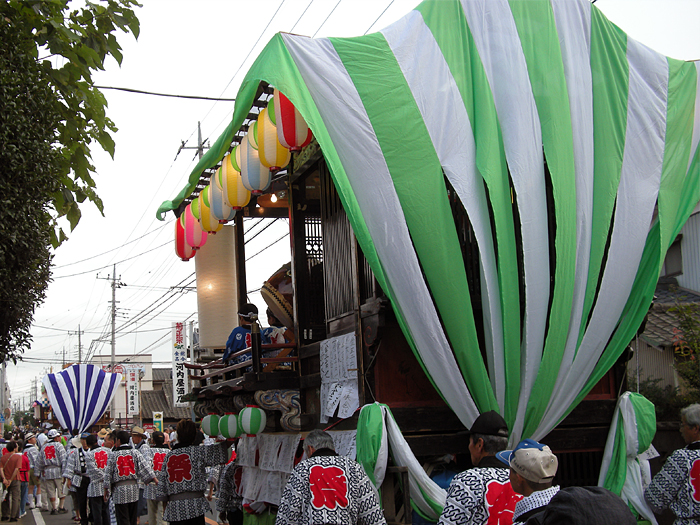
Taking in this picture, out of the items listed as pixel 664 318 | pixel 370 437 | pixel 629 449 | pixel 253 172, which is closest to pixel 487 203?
pixel 370 437

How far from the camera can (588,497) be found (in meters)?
2.52

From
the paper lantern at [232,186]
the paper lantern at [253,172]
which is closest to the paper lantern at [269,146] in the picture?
the paper lantern at [253,172]

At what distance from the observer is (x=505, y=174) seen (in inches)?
268

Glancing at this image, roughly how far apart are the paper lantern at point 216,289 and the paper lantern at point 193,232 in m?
0.65

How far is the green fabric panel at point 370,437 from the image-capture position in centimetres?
623

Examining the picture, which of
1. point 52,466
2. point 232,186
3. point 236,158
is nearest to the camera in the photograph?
point 236,158

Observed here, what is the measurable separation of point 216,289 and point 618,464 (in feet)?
24.7

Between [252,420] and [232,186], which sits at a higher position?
[232,186]

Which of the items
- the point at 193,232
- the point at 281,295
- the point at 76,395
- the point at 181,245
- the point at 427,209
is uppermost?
the point at 193,232

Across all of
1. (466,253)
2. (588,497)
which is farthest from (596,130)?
(588,497)

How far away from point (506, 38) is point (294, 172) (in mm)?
3681

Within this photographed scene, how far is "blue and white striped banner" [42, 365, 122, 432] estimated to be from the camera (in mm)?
24047

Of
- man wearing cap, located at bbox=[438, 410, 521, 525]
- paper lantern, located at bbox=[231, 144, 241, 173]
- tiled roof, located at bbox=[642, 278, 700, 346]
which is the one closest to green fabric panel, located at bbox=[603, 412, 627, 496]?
man wearing cap, located at bbox=[438, 410, 521, 525]

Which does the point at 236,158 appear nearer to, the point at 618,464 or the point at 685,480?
the point at 618,464
